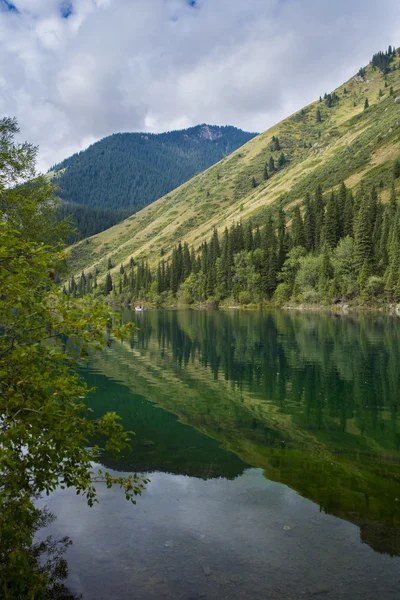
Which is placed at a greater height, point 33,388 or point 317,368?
point 33,388

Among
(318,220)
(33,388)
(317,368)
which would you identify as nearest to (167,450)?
(33,388)

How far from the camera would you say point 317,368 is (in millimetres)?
34625

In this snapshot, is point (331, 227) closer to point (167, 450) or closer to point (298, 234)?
point (298, 234)

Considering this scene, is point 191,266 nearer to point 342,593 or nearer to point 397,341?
point 397,341

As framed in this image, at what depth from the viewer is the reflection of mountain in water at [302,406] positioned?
13477 mm

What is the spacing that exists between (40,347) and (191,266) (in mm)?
185076

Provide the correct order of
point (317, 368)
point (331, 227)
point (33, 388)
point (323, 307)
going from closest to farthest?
1. point (33, 388)
2. point (317, 368)
3. point (323, 307)
4. point (331, 227)

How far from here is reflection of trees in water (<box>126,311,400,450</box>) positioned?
72.0 ft

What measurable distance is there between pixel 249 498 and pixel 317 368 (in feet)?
75.4

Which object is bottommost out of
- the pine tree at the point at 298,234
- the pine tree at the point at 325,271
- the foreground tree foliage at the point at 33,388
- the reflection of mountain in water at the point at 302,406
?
the reflection of mountain in water at the point at 302,406

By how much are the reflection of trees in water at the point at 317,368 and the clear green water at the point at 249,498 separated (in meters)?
0.19

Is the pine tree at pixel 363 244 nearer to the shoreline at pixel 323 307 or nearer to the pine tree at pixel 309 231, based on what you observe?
the shoreline at pixel 323 307

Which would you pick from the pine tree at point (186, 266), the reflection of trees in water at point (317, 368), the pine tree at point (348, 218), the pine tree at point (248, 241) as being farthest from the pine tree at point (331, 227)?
the reflection of trees in water at point (317, 368)

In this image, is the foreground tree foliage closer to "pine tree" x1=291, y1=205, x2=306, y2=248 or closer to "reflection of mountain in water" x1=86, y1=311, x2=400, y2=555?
"reflection of mountain in water" x1=86, y1=311, x2=400, y2=555
